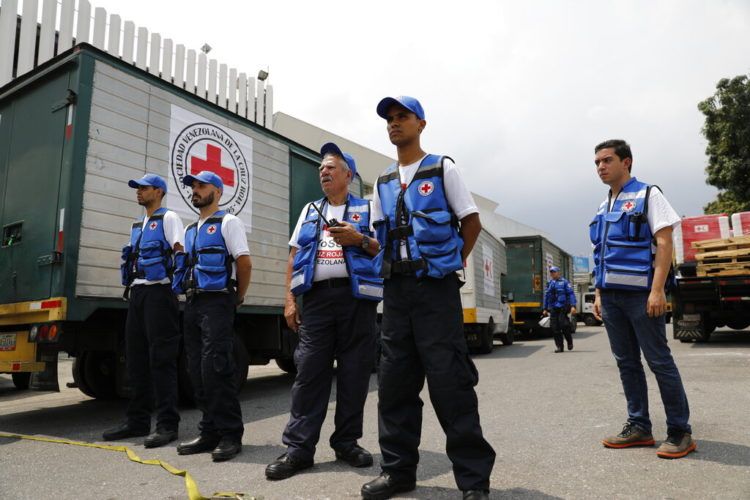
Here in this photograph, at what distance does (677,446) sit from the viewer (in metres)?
3.23

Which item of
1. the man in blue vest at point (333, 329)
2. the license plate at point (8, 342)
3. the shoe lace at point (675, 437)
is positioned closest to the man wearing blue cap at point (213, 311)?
the man in blue vest at point (333, 329)

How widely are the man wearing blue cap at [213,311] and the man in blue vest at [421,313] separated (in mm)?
1401

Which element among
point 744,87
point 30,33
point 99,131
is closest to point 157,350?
point 99,131

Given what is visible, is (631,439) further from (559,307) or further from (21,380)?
(559,307)

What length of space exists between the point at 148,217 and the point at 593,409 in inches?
161

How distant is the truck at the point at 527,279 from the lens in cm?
1786

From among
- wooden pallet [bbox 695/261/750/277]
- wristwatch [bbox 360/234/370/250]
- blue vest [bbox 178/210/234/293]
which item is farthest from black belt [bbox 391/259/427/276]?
wooden pallet [bbox 695/261/750/277]

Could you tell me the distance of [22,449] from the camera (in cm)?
409

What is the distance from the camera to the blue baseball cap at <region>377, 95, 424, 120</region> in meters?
2.77

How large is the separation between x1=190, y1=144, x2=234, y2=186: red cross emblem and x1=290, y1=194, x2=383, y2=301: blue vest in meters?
2.90

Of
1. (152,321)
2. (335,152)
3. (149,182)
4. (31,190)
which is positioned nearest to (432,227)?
(335,152)

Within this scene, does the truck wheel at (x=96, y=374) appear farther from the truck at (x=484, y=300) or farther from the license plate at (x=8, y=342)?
the truck at (x=484, y=300)

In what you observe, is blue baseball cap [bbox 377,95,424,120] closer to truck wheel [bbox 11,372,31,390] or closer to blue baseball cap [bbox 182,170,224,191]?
blue baseball cap [bbox 182,170,224,191]

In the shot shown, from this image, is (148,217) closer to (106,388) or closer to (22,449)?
(22,449)
